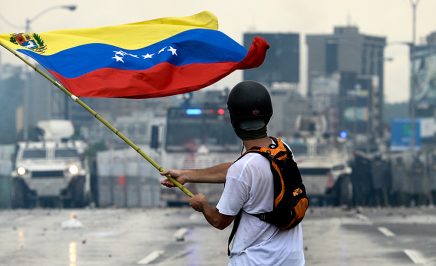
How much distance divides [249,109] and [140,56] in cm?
214

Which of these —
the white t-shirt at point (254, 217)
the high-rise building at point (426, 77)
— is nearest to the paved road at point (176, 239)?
the white t-shirt at point (254, 217)

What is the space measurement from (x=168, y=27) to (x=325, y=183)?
100 feet

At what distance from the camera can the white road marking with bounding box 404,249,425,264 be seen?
55.6 ft

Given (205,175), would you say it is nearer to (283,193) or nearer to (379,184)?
(283,193)

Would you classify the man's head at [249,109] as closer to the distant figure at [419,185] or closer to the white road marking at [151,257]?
the white road marking at [151,257]

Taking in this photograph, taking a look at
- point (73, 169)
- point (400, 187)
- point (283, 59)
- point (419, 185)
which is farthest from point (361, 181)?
point (283, 59)

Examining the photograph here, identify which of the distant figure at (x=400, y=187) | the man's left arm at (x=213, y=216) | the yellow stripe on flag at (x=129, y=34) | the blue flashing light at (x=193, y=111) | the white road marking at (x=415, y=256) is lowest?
the distant figure at (x=400, y=187)

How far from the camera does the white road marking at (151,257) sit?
1712cm

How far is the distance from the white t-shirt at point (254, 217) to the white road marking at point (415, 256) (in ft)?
36.8

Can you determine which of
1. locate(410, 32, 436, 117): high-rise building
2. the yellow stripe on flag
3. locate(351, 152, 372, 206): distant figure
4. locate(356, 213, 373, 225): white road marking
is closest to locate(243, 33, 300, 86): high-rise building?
locate(410, 32, 436, 117): high-rise building

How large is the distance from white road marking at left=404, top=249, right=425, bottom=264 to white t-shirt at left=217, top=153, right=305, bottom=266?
1122 centimetres

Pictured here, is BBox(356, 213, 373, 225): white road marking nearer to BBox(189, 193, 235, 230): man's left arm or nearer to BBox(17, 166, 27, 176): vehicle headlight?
BBox(17, 166, 27, 176): vehicle headlight

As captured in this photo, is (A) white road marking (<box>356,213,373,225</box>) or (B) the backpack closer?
(B) the backpack

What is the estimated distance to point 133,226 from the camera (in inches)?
1005
